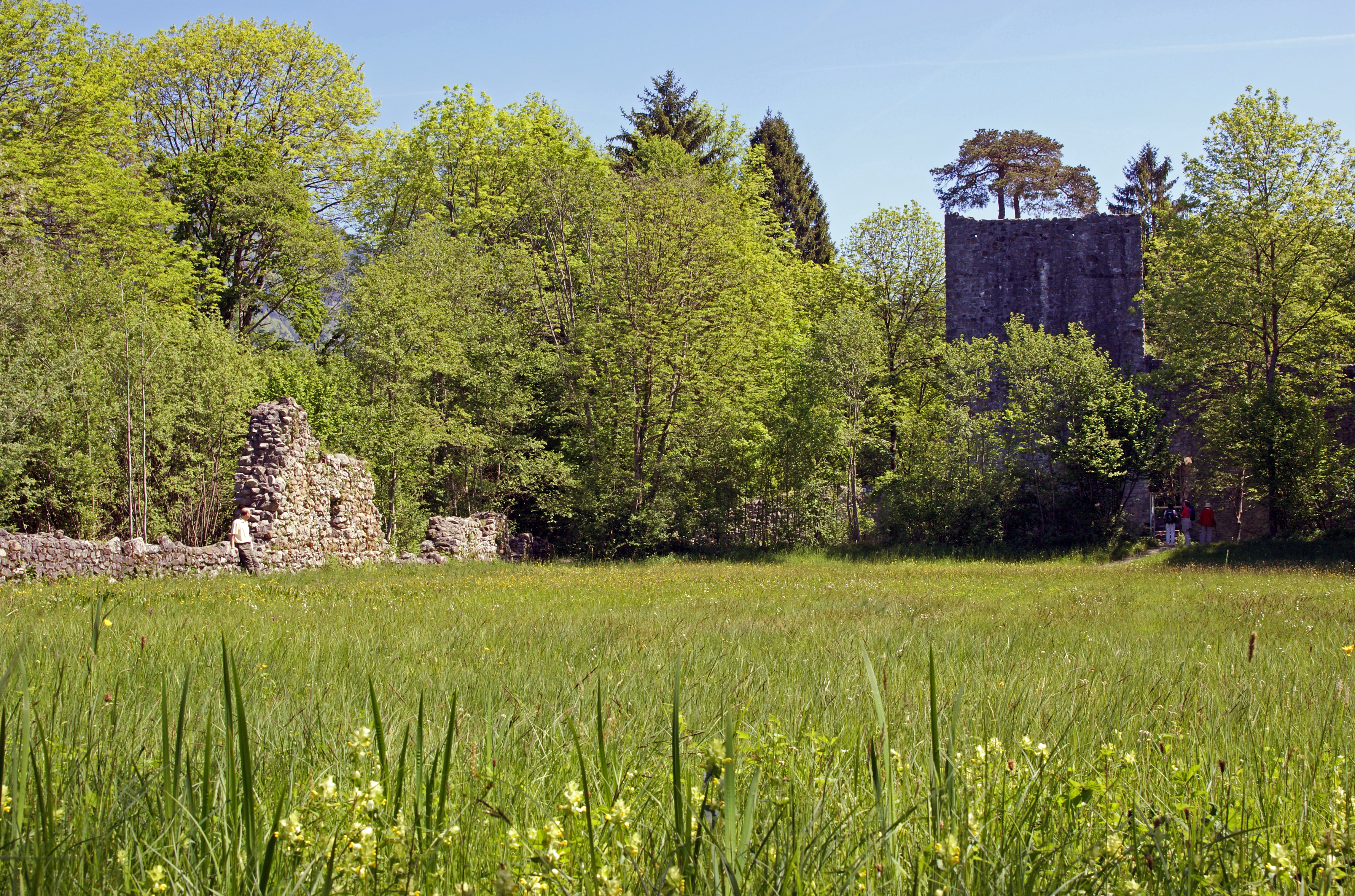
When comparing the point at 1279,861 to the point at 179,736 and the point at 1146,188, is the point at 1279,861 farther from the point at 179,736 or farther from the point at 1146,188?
the point at 1146,188

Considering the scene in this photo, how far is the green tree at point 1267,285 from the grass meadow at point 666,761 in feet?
59.5

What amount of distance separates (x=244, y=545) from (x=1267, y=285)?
25339 millimetres

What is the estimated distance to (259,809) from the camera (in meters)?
2.05

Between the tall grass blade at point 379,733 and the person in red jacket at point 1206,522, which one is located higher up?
the tall grass blade at point 379,733

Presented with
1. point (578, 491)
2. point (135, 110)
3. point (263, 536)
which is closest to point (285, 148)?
point (135, 110)

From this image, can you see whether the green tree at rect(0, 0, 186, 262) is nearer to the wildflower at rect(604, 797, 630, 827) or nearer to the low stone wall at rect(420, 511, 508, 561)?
the low stone wall at rect(420, 511, 508, 561)

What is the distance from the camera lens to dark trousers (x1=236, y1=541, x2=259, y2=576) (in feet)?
52.4

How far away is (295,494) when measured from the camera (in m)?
17.8

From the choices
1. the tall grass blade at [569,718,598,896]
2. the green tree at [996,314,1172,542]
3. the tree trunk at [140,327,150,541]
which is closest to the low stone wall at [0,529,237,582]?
the tree trunk at [140,327,150,541]

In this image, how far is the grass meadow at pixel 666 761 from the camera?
147cm

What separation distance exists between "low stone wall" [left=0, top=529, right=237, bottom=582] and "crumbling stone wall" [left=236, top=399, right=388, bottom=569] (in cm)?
174

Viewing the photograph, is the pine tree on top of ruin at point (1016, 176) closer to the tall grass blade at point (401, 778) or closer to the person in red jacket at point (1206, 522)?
the person in red jacket at point (1206, 522)

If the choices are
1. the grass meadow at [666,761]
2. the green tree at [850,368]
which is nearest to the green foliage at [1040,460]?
the green tree at [850,368]

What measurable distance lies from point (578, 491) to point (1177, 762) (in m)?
22.0
